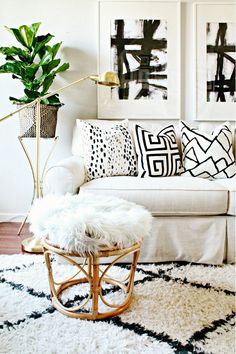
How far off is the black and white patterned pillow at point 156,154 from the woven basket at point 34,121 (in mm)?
648

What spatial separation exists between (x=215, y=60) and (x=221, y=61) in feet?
0.17

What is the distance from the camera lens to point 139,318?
5.29 ft

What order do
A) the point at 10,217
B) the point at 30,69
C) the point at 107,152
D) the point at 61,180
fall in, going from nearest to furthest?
the point at 61,180
the point at 107,152
the point at 30,69
the point at 10,217

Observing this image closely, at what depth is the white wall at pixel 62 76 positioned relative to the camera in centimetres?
319

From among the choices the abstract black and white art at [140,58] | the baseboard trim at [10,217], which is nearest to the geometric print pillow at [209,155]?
the abstract black and white art at [140,58]

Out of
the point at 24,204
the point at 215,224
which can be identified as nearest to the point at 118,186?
the point at 215,224

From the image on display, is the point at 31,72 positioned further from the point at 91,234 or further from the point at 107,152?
the point at 91,234

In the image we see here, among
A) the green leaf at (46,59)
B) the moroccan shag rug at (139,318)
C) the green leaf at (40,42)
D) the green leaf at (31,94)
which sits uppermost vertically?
the green leaf at (40,42)

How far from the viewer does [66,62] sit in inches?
126

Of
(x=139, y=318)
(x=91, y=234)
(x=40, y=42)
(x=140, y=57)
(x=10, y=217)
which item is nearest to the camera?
(x=91, y=234)

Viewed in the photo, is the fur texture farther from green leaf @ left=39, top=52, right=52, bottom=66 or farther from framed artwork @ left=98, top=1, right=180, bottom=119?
framed artwork @ left=98, top=1, right=180, bottom=119

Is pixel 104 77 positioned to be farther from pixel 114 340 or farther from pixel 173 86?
pixel 114 340

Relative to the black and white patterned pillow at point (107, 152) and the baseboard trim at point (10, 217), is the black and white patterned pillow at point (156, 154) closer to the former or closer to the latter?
the black and white patterned pillow at point (107, 152)

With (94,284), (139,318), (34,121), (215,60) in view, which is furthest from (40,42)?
(139,318)
